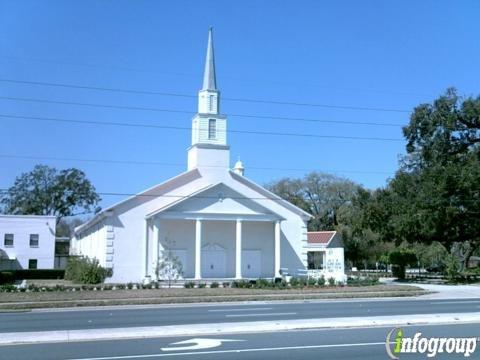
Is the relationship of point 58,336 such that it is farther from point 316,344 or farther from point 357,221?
point 357,221

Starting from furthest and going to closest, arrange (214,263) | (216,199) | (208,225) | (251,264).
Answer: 1. (251,264)
2. (208,225)
3. (214,263)
4. (216,199)

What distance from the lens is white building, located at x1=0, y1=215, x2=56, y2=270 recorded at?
5808 cm

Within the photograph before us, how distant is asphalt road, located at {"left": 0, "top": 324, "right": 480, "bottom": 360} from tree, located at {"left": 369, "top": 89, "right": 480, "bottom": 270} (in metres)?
28.5

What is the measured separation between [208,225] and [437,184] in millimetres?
17209

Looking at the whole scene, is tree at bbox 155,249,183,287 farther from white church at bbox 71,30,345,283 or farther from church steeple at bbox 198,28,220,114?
church steeple at bbox 198,28,220,114

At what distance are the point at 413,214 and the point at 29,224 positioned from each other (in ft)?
123

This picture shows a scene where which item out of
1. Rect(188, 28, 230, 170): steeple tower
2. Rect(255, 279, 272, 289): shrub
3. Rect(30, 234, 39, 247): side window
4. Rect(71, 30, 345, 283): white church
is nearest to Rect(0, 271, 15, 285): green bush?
Rect(71, 30, 345, 283): white church

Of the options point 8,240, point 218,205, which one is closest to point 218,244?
point 218,205

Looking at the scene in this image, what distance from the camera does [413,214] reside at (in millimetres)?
41906

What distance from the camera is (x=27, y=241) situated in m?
59.1

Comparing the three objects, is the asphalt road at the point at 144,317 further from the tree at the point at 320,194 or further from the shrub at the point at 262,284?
the tree at the point at 320,194

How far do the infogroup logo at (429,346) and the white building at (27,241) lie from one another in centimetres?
5183

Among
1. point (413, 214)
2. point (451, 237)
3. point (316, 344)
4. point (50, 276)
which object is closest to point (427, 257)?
point (451, 237)

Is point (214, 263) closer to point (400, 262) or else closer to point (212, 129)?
point (212, 129)
